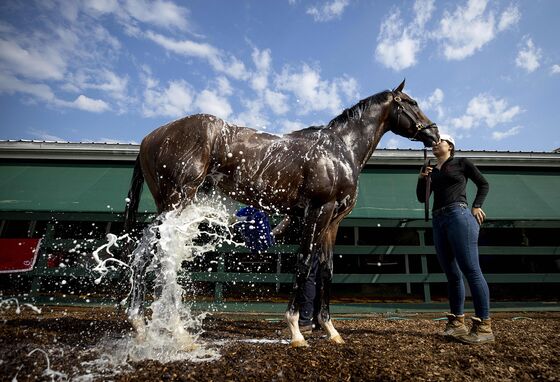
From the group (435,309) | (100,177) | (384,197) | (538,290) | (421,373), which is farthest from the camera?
(538,290)

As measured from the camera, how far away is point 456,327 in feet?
11.6

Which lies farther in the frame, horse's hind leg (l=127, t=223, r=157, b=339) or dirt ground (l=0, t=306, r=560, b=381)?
horse's hind leg (l=127, t=223, r=157, b=339)

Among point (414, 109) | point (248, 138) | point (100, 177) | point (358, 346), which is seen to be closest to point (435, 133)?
point (414, 109)

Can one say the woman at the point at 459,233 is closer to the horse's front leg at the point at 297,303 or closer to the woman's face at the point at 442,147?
the woman's face at the point at 442,147

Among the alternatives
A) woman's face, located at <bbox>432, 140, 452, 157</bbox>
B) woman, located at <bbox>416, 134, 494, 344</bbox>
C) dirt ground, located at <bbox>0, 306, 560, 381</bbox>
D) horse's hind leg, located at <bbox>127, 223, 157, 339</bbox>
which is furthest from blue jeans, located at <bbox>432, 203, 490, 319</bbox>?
horse's hind leg, located at <bbox>127, 223, 157, 339</bbox>

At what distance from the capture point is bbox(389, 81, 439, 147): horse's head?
150 inches

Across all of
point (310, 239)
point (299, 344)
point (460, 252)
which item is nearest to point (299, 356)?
point (299, 344)

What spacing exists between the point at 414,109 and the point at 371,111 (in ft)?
1.94

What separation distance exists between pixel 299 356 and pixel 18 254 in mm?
6529

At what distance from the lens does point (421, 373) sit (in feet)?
7.41

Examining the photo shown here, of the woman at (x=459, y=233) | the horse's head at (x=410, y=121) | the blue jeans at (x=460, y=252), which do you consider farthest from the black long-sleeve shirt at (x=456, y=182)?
the horse's head at (x=410, y=121)

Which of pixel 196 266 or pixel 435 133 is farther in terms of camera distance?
pixel 196 266

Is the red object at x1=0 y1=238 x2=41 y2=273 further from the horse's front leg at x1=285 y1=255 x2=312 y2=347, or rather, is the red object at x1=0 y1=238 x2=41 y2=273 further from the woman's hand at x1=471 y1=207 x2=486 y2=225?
the woman's hand at x1=471 y1=207 x2=486 y2=225

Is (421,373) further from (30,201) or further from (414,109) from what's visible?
(30,201)
